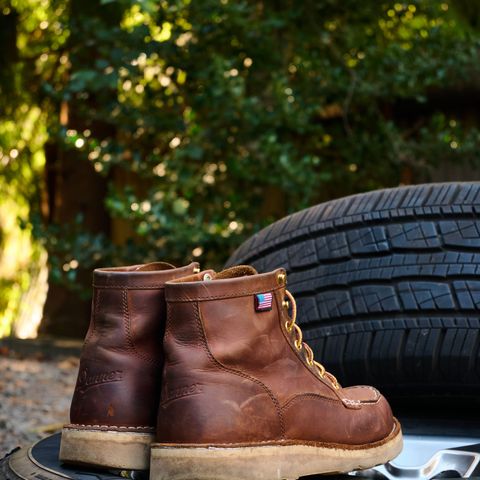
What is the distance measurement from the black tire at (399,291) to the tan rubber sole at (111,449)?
55 centimetres

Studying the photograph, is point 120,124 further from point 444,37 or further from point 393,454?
point 393,454

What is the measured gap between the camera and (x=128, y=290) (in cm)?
135

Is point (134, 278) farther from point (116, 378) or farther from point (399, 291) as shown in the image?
point (399, 291)

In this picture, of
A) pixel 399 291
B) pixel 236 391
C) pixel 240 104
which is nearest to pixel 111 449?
pixel 236 391

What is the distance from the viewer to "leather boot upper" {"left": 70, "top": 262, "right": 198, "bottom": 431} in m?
1.34

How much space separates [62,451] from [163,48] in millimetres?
3661

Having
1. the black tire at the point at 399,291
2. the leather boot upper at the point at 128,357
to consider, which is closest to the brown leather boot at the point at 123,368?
the leather boot upper at the point at 128,357

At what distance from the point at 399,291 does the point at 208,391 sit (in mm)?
568

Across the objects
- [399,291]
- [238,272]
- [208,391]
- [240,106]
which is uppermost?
Answer: [238,272]

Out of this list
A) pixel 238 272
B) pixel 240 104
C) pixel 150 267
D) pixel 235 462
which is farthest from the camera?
pixel 240 104

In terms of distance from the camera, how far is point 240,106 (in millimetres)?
4840

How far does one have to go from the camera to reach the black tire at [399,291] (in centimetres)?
166

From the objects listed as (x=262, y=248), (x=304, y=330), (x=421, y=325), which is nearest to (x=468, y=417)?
(x=421, y=325)

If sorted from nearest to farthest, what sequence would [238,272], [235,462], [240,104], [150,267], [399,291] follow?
[235,462] < [238,272] < [150,267] < [399,291] < [240,104]
